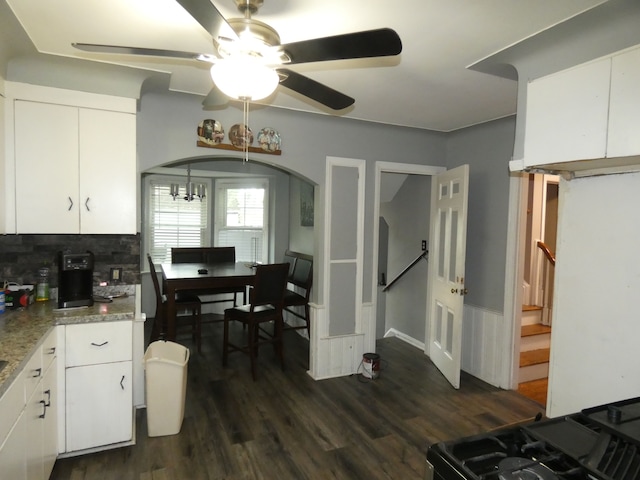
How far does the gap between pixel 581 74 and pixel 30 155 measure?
9.43 ft

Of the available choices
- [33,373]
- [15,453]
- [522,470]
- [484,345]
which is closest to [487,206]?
[484,345]

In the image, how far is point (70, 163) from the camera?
2.35 m

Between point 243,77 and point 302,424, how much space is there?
236 cm

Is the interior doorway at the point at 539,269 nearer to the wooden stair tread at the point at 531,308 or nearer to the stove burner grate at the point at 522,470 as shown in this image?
the wooden stair tread at the point at 531,308

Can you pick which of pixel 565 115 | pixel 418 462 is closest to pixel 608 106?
pixel 565 115

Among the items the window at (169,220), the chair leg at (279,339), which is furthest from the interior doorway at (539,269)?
the window at (169,220)

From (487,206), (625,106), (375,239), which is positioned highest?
(625,106)

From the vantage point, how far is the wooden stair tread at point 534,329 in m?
3.89

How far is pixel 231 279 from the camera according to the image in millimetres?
3789

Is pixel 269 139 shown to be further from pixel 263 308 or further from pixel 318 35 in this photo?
pixel 263 308

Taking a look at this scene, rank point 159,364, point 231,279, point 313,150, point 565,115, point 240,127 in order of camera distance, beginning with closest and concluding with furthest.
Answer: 1. point 565,115
2. point 159,364
3. point 240,127
4. point 313,150
5. point 231,279

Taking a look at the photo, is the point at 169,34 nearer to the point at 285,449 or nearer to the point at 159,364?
the point at 159,364

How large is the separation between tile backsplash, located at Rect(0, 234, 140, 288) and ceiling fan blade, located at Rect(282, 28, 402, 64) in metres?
2.02

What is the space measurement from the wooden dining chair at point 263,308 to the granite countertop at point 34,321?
3.60 ft
